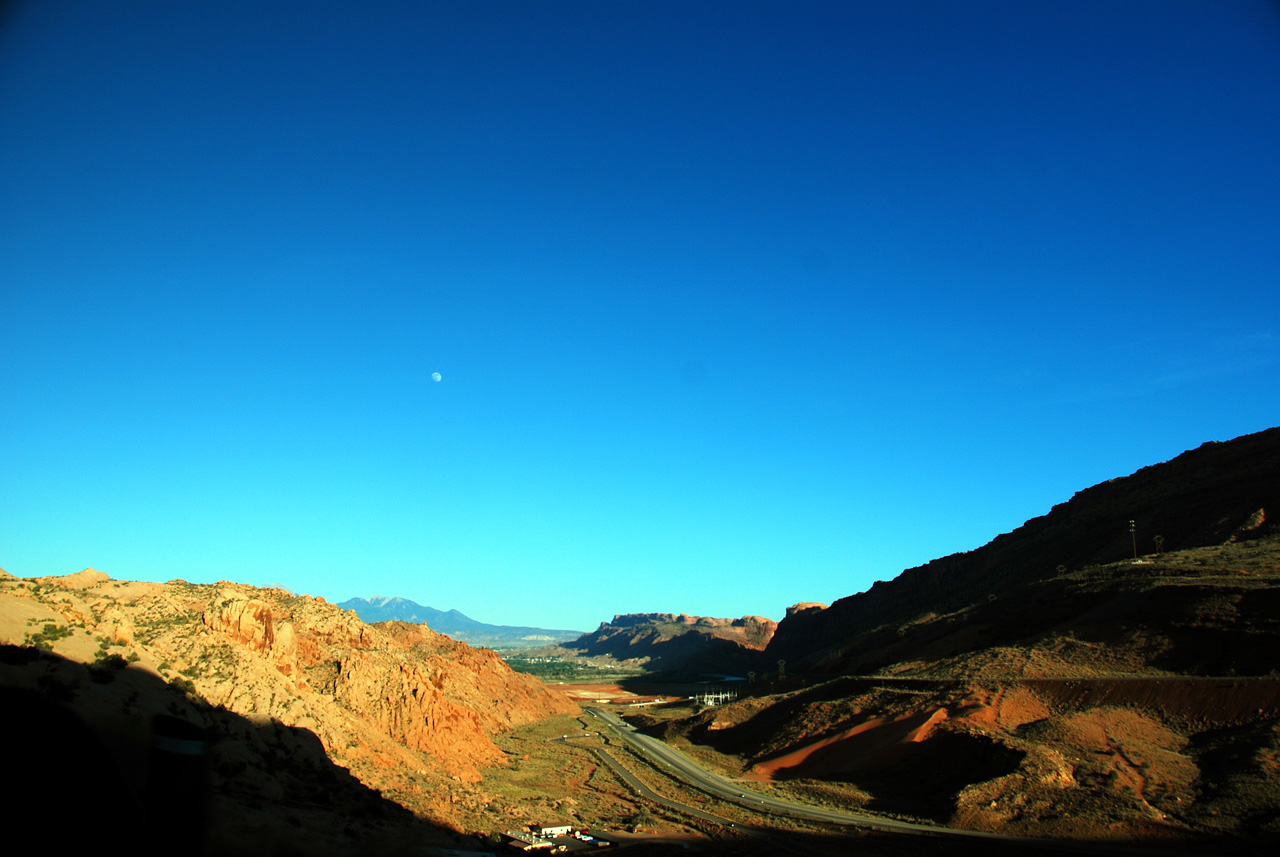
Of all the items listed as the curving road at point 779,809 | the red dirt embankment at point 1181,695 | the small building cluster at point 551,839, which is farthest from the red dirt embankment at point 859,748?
the small building cluster at point 551,839

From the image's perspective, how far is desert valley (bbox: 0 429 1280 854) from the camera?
1798 cm

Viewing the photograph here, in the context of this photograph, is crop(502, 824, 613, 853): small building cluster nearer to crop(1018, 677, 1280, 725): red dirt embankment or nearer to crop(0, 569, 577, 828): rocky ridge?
crop(0, 569, 577, 828): rocky ridge

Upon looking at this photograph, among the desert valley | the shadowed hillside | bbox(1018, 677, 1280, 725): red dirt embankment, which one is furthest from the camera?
bbox(1018, 677, 1280, 725): red dirt embankment

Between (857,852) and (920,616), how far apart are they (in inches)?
2920

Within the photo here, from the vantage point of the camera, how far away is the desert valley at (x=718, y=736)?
17984 mm

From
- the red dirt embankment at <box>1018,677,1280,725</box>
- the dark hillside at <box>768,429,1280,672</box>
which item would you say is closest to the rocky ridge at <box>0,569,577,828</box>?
the red dirt embankment at <box>1018,677,1280,725</box>

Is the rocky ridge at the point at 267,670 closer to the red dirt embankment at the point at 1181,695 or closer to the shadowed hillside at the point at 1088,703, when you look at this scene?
the shadowed hillside at the point at 1088,703

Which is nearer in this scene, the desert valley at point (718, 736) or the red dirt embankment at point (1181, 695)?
the desert valley at point (718, 736)

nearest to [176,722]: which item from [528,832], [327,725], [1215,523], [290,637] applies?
[528,832]

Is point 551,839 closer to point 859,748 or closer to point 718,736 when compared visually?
point 859,748

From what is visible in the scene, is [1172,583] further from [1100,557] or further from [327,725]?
[327,725]

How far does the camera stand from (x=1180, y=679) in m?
44.1

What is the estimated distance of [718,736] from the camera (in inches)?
2813

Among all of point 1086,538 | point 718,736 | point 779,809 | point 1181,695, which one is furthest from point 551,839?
point 1086,538
